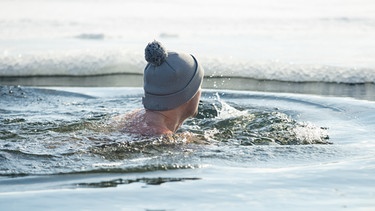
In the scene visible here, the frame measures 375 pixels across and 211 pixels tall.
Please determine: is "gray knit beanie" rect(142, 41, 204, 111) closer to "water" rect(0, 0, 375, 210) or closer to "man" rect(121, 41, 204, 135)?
"man" rect(121, 41, 204, 135)

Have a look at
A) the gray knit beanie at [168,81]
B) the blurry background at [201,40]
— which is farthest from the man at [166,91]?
the blurry background at [201,40]

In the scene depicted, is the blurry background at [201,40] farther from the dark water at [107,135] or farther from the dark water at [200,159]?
the dark water at [200,159]

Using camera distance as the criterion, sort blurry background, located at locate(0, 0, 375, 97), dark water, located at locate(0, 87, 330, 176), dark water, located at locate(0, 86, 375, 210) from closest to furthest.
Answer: dark water, located at locate(0, 86, 375, 210)
dark water, located at locate(0, 87, 330, 176)
blurry background, located at locate(0, 0, 375, 97)

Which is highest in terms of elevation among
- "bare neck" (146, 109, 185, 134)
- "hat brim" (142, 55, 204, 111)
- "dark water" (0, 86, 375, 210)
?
"hat brim" (142, 55, 204, 111)

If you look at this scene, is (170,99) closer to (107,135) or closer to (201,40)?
(107,135)

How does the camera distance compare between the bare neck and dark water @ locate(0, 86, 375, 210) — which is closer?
dark water @ locate(0, 86, 375, 210)

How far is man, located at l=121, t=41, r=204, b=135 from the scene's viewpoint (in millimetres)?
5129

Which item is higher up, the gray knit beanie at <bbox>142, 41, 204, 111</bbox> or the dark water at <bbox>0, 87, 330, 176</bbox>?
the gray knit beanie at <bbox>142, 41, 204, 111</bbox>

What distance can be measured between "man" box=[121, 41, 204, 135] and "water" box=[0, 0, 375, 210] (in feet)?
0.72

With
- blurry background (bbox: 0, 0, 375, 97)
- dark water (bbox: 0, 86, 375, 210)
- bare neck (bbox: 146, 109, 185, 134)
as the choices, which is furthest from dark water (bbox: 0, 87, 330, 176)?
blurry background (bbox: 0, 0, 375, 97)

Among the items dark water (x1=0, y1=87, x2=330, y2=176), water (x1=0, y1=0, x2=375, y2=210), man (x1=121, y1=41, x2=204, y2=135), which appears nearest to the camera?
water (x1=0, y1=0, x2=375, y2=210)

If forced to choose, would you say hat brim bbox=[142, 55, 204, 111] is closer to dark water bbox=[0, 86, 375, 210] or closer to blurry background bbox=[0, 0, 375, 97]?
dark water bbox=[0, 86, 375, 210]

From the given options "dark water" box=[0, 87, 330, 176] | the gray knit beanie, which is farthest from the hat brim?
"dark water" box=[0, 87, 330, 176]

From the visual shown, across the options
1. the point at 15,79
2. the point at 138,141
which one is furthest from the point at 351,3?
the point at 138,141
